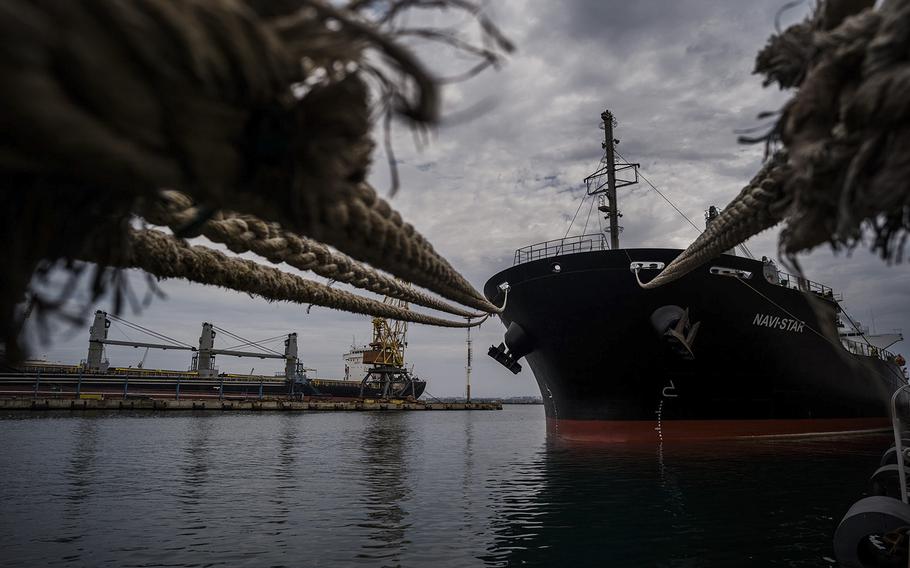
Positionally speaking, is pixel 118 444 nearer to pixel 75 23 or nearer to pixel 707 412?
pixel 707 412

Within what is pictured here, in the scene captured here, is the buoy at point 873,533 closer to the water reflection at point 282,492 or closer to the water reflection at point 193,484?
the water reflection at point 282,492

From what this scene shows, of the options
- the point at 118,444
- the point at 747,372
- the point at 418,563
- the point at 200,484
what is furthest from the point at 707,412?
the point at 118,444

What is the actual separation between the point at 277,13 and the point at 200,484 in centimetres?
1237

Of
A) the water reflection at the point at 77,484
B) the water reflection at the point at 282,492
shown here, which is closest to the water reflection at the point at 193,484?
the water reflection at the point at 282,492

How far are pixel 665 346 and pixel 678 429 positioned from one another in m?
2.75

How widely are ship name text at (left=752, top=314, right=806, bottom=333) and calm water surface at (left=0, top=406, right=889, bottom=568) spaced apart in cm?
355

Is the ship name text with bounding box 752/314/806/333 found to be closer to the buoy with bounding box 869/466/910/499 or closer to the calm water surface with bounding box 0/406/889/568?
the calm water surface with bounding box 0/406/889/568

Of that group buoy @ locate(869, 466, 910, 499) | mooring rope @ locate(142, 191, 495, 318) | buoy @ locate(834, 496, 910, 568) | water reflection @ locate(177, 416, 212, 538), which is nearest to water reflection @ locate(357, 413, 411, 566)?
water reflection @ locate(177, 416, 212, 538)

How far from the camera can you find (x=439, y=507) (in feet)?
30.0

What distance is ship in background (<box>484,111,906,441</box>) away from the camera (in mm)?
14648

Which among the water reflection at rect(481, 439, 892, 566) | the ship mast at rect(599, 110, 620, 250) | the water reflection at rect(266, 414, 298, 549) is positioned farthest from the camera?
the ship mast at rect(599, 110, 620, 250)

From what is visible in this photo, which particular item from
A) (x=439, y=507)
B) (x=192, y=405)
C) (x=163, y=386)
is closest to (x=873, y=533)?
(x=439, y=507)

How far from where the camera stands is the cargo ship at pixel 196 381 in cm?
4688

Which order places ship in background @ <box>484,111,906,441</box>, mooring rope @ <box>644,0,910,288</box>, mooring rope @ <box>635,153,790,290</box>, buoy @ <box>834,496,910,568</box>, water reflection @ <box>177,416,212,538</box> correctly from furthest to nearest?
ship in background @ <box>484,111,906,441</box>
water reflection @ <box>177,416,212,538</box>
buoy @ <box>834,496,910,568</box>
mooring rope @ <box>635,153,790,290</box>
mooring rope @ <box>644,0,910,288</box>
